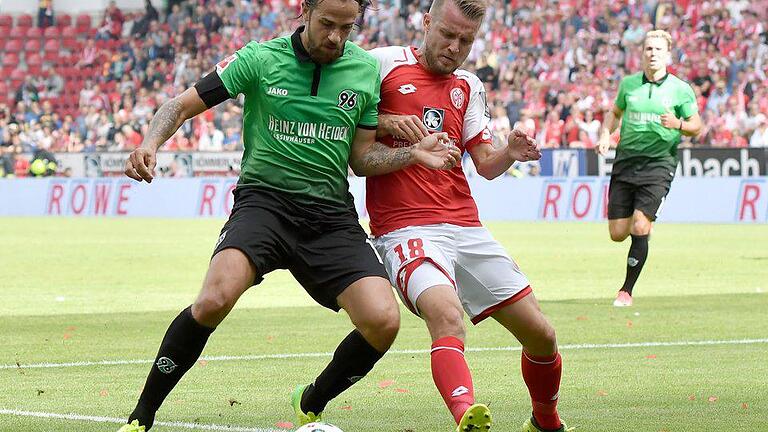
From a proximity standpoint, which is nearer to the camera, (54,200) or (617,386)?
(617,386)

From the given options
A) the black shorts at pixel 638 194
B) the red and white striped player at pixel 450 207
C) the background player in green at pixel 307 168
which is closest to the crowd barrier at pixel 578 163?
the black shorts at pixel 638 194

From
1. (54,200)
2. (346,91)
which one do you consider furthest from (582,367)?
(54,200)

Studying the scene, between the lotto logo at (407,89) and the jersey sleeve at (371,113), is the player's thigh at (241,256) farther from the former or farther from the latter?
the lotto logo at (407,89)

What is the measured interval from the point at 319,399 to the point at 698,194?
2096cm

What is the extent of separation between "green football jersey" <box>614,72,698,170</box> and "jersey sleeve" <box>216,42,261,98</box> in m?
8.05

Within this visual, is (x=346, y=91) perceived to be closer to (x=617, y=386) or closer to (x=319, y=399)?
(x=319, y=399)

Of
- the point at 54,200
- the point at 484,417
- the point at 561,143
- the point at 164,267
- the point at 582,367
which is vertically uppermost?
the point at 484,417

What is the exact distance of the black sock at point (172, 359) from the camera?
6.30 m

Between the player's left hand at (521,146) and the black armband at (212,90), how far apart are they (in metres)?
1.35

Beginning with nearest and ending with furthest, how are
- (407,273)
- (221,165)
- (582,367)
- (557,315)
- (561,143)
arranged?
(407,273) < (582,367) < (557,315) < (561,143) < (221,165)

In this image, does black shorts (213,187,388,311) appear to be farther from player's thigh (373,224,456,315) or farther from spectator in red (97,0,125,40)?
spectator in red (97,0,125,40)

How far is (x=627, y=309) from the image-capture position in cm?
1329

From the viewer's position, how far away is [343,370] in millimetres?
6898

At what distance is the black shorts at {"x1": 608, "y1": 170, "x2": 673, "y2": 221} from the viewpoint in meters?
14.0
